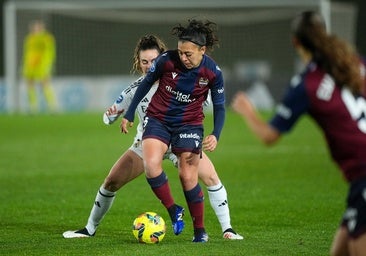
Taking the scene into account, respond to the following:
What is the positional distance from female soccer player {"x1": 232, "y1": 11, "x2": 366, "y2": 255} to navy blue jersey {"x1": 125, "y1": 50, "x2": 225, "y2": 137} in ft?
8.77

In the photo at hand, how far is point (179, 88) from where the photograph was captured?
26.9 feet

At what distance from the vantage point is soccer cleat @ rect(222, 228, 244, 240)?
8.57m

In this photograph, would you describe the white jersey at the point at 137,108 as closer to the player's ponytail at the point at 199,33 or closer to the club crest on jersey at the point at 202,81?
the club crest on jersey at the point at 202,81

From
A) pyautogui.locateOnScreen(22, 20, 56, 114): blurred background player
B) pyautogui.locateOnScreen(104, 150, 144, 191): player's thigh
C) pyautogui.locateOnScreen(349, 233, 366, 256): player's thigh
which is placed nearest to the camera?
pyautogui.locateOnScreen(349, 233, 366, 256): player's thigh

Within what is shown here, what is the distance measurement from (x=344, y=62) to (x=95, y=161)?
37.4ft

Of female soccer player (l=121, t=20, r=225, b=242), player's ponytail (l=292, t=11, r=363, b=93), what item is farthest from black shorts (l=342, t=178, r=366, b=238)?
female soccer player (l=121, t=20, r=225, b=242)

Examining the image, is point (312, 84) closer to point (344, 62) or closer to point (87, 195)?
point (344, 62)

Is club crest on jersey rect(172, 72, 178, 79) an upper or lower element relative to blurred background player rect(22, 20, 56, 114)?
upper

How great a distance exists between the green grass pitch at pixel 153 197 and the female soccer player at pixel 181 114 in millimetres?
449

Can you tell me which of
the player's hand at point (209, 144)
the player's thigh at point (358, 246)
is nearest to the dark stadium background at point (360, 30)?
the player's hand at point (209, 144)

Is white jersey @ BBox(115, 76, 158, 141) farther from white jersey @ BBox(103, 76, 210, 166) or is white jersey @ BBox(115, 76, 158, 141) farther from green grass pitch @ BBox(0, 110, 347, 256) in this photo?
green grass pitch @ BBox(0, 110, 347, 256)

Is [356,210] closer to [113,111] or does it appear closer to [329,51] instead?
[329,51]

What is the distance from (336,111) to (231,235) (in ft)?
11.1

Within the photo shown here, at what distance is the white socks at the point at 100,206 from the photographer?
8.72 meters
